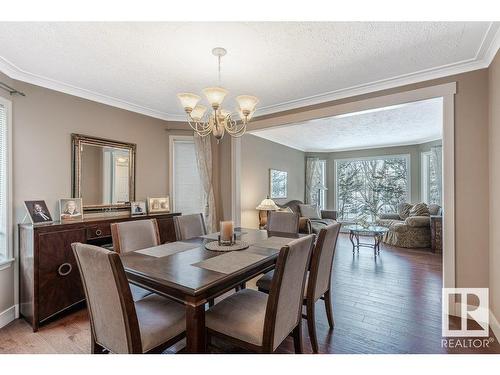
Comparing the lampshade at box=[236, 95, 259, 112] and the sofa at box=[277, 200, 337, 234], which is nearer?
the lampshade at box=[236, 95, 259, 112]

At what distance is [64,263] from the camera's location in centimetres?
245

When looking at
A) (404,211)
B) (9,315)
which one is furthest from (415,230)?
(9,315)

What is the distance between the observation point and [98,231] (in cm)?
269

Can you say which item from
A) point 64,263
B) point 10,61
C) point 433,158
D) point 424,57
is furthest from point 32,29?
point 433,158

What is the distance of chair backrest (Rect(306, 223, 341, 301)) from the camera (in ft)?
5.99

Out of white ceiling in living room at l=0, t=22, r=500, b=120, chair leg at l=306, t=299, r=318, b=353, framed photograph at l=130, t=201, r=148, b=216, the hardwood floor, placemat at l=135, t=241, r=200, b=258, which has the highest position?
white ceiling in living room at l=0, t=22, r=500, b=120

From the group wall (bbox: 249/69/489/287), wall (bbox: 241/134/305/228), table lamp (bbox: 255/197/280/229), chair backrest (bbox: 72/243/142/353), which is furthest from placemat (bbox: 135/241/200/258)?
table lamp (bbox: 255/197/280/229)

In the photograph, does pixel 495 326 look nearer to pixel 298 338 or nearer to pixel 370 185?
pixel 298 338

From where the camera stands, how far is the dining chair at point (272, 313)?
4.44 feet

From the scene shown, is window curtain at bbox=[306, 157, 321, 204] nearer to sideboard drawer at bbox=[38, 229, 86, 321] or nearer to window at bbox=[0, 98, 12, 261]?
sideboard drawer at bbox=[38, 229, 86, 321]

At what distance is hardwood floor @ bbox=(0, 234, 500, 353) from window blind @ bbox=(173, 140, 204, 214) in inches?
63.6

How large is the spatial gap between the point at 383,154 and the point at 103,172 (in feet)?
23.1

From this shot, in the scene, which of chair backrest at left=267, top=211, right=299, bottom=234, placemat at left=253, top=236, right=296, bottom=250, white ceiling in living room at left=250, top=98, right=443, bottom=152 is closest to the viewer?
placemat at left=253, top=236, right=296, bottom=250

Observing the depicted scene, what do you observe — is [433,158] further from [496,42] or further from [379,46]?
[379,46]
